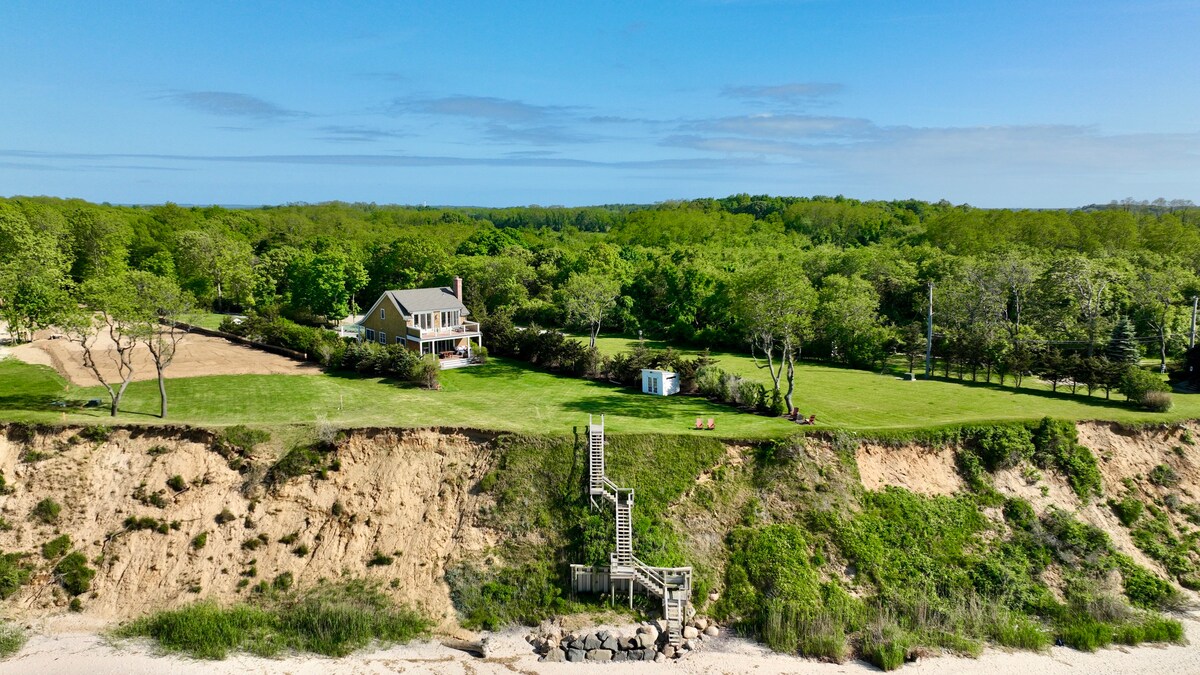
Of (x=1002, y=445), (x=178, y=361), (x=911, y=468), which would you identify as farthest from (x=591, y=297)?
(x=1002, y=445)

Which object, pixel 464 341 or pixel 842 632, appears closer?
pixel 842 632

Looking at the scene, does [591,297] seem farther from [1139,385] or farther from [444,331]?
[1139,385]

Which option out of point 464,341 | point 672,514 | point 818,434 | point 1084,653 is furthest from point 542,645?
point 464,341

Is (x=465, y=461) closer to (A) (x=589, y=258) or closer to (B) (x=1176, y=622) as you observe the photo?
(B) (x=1176, y=622)

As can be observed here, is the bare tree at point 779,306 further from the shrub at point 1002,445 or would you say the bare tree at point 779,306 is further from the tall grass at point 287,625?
the tall grass at point 287,625

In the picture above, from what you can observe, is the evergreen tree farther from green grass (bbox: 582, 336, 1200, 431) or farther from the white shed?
the white shed

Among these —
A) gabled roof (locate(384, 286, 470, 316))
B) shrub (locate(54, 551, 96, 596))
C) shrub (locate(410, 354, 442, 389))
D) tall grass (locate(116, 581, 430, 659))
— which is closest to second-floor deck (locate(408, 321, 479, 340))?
gabled roof (locate(384, 286, 470, 316))

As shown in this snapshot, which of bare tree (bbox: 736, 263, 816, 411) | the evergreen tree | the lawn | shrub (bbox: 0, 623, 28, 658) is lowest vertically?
shrub (bbox: 0, 623, 28, 658)

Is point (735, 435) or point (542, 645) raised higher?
point (735, 435)

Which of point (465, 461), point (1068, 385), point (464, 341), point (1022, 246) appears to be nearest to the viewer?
point (465, 461)
